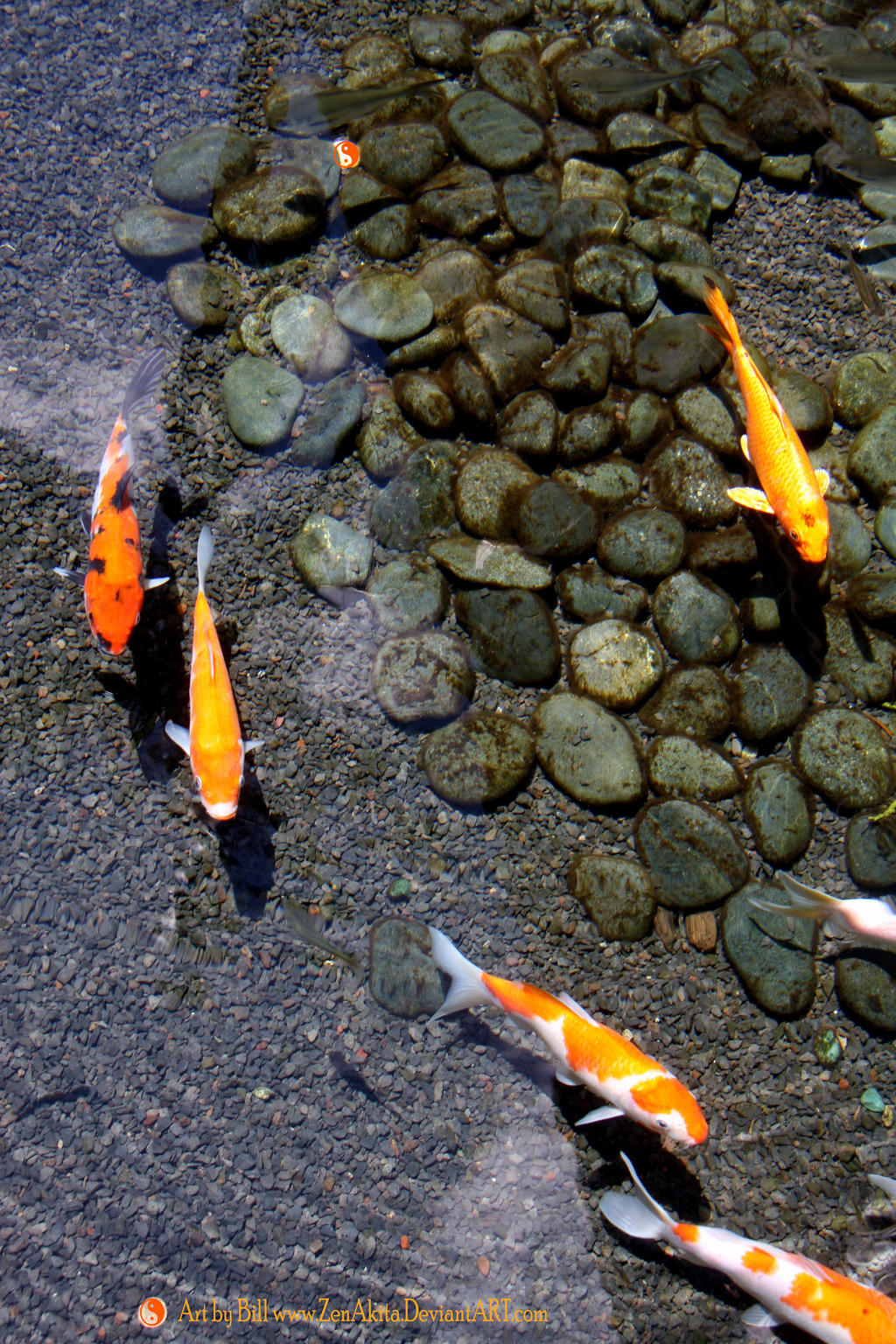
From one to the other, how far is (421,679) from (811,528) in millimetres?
1800

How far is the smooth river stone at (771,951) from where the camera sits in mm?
3068

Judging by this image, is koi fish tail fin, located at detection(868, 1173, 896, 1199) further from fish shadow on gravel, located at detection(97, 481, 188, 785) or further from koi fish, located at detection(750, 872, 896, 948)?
fish shadow on gravel, located at detection(97, 481, 188, 785)

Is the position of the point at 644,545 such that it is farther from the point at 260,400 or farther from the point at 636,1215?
the point at 636,1215

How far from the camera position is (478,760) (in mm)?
3299

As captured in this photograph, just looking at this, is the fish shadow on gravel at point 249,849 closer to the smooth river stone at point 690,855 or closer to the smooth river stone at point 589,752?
the smooth river stone at point 589,752

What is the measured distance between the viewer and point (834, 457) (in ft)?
12.8

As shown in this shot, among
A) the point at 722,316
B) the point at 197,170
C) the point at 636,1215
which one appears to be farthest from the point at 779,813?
the point at 197,170

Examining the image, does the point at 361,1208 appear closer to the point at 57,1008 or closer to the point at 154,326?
the point at 57,1008

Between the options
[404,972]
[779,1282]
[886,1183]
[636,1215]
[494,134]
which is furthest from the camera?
[494,134]

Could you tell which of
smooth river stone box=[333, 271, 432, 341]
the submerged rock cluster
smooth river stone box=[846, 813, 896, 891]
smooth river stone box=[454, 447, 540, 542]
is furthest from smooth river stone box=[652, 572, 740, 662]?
smooth river stone box=[333, 271, 432, 341]

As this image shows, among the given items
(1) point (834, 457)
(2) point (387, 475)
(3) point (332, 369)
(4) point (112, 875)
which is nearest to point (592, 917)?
(4) point (112, 875)

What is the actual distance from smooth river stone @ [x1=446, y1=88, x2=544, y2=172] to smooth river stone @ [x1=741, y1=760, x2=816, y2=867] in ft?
11.6

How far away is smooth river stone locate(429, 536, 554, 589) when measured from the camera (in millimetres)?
3533

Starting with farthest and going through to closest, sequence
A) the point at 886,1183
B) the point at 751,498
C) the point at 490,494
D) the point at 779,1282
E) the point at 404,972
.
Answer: the point at 490,494 → the point at 751,498 → the point at 404,972 → the point at 886,1183 → the point at 779,1282
